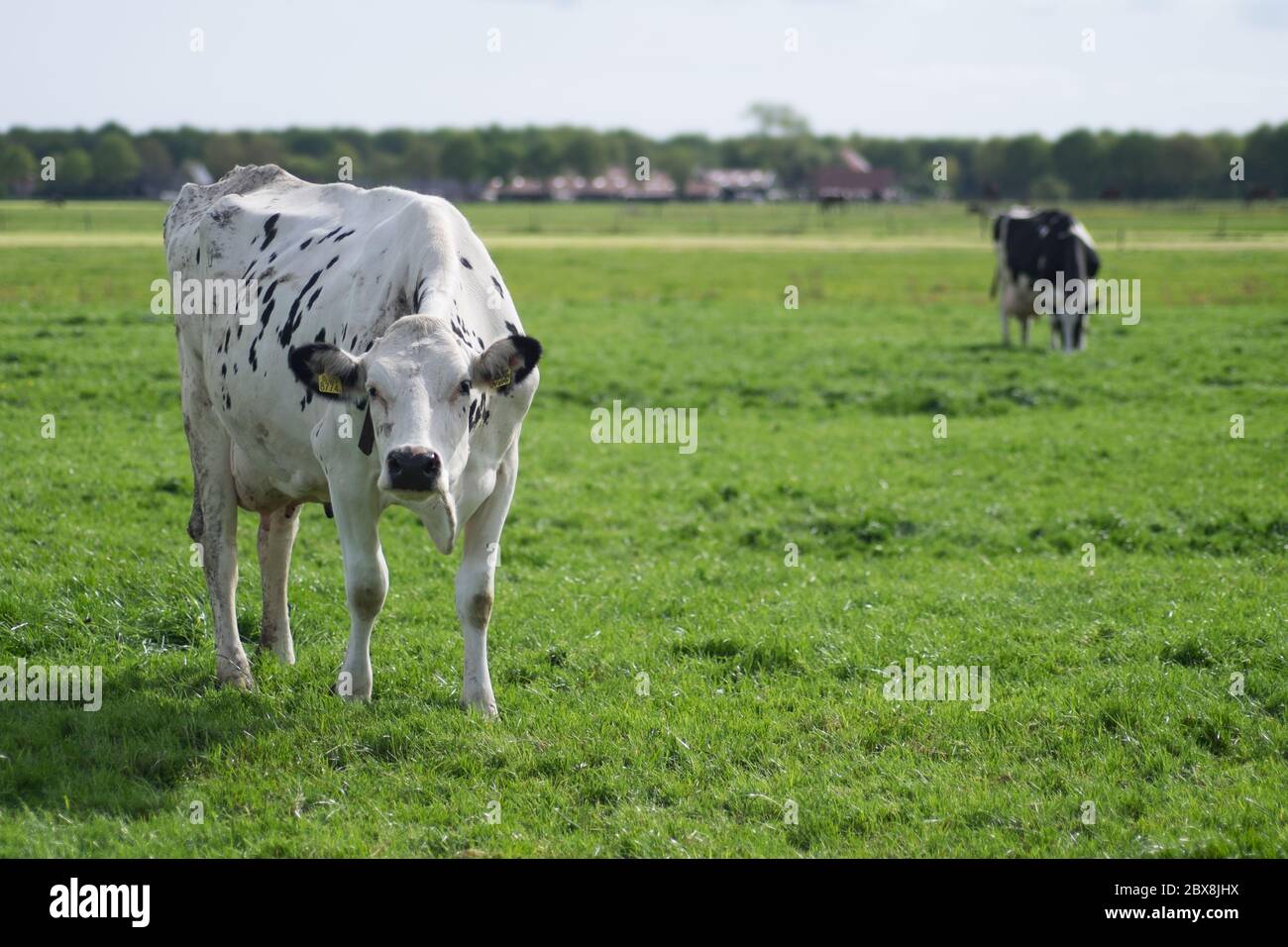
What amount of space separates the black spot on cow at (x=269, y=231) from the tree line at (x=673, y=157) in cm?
5873

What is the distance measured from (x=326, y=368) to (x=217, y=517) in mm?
2180

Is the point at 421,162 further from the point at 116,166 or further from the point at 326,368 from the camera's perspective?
the point at 326,368

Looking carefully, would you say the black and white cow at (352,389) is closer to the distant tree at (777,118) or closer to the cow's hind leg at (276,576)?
the cow's hind leg at (276,576)

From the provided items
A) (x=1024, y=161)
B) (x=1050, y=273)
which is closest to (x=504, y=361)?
(x=1050, y=273)

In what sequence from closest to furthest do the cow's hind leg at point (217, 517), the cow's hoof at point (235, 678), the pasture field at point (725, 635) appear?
the pasture field at point (725, 635), the cow's hoof at point (235, 678), the cow's hind leg at point (217, 517)

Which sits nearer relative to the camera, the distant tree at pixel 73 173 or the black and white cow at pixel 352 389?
the black and white cow at pixel 352 389

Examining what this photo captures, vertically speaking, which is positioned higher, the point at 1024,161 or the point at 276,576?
the point at 1024,161

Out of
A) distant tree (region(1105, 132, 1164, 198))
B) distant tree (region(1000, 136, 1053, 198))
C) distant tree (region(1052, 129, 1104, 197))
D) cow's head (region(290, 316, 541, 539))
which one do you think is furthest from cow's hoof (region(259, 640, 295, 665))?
distant tree (region(1000, 136, 1053, 198))

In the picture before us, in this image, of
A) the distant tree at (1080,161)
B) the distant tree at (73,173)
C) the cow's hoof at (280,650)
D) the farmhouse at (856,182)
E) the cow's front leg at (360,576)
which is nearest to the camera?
the cow's front leg at (360,576)

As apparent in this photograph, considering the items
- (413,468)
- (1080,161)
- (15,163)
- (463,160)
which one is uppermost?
(463,160)

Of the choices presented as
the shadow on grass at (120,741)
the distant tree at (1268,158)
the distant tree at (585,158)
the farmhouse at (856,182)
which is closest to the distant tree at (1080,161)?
the distant tree at (1268,158)

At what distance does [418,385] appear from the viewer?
5879 millimetres

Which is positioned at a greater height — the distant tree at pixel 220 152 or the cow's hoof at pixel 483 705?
the distant tree at pixel 220 152

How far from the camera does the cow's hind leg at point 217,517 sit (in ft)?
24.3
